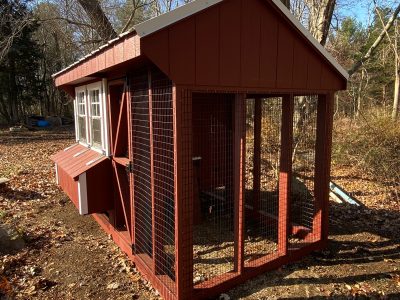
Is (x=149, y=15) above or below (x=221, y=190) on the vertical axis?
above

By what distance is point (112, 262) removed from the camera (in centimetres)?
484

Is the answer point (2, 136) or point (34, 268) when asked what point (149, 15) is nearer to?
point (2, 136)

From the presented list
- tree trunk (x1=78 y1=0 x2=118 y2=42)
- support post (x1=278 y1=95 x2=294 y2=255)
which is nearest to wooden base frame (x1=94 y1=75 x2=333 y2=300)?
support post (x1=278 y1=95 x2=294 y2=255)

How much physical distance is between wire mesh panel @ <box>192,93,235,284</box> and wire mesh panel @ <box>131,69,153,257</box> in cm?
135

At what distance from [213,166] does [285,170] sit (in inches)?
92.1

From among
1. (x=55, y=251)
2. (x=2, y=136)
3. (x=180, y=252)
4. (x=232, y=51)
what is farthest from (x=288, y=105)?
(x=2, y=136)

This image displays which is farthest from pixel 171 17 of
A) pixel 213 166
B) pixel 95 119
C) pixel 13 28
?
pixel 13 28

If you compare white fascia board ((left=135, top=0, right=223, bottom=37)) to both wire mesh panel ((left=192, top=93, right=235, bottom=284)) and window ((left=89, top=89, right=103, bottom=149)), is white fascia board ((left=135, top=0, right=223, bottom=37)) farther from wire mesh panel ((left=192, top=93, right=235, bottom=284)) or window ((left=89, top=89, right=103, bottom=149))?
window ((left=89, top=89, right=103, bottom=149))

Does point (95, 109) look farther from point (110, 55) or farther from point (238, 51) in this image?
point (238, 51)

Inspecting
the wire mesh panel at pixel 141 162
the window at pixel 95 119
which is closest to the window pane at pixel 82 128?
the window at pixel 95 119

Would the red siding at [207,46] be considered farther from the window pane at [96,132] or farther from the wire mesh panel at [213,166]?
the window pane at [96,132]

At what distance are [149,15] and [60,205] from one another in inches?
516

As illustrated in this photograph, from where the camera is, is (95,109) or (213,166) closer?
(95,109)

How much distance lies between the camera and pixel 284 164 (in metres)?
4.63
